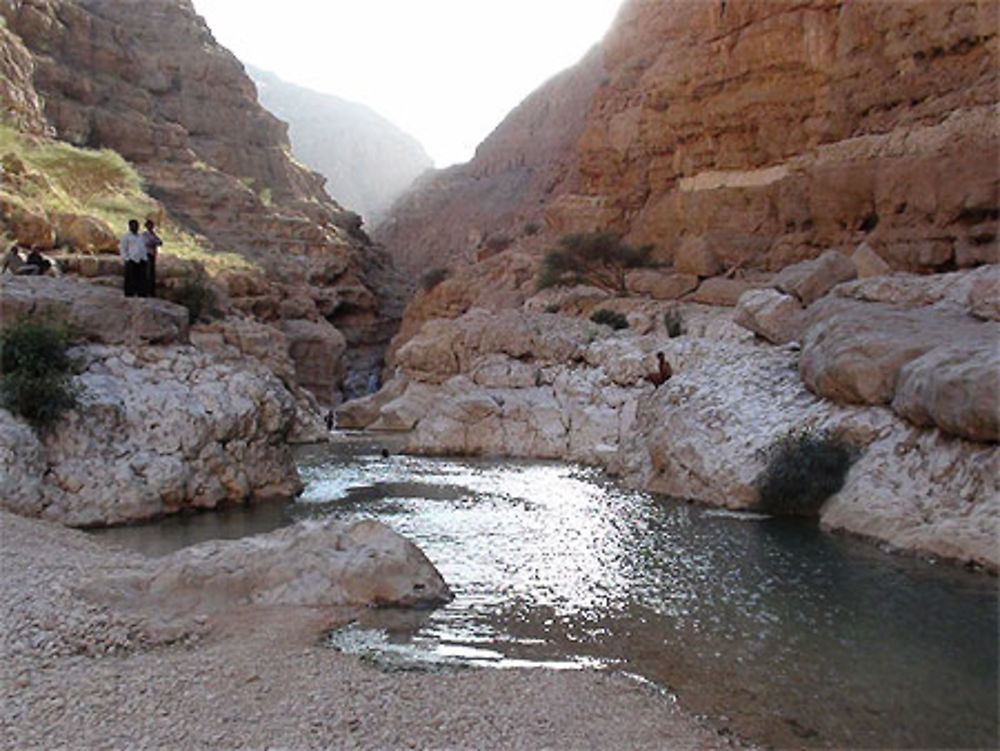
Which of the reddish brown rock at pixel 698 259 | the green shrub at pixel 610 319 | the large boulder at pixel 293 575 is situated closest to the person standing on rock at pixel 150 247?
the large boulder at pixel 293 575

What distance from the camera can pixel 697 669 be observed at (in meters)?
6.02

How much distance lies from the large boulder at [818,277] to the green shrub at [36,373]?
44.1 feet

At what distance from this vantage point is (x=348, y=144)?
429ft

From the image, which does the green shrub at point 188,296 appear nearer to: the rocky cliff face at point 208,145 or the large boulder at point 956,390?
the large boulder at point 956,390

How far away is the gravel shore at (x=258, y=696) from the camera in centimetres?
447

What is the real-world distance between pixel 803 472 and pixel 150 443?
946 centimetres

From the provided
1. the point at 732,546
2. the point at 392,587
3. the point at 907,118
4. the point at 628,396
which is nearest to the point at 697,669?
the point at 392,587

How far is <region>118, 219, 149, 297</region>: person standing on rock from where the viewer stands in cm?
1405

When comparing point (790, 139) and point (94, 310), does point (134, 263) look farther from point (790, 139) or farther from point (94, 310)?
point (790, 139)

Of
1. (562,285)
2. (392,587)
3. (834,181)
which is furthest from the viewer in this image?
(562,285)

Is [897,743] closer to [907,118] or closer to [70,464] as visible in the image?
[70,464]

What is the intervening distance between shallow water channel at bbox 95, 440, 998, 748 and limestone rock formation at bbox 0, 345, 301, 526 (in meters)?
0.54

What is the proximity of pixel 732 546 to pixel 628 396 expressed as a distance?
1285 cm

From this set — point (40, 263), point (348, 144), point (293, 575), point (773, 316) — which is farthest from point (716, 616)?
point (348, 144)
